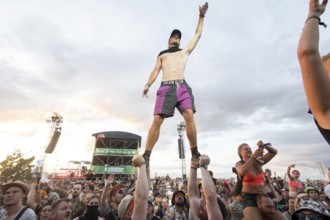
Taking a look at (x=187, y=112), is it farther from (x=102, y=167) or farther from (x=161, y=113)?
(x=102, y=167)

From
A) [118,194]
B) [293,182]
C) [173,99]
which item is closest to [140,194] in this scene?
[173,99]

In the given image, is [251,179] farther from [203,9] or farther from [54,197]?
[54,197]

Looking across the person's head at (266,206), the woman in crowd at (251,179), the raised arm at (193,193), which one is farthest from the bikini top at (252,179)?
the raised arm at (193,193)

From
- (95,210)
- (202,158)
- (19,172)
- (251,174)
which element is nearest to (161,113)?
(202,158)

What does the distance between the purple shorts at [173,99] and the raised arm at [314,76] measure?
8.23ft

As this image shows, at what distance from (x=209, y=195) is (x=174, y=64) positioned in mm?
2663

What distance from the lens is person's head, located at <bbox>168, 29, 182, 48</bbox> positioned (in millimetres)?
4711

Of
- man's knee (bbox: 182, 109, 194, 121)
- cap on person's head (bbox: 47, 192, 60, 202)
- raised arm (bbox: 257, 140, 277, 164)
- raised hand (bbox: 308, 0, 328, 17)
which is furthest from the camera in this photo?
cap on person's head (bbox: 47, 192, 60, 202)

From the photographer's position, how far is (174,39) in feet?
15.5

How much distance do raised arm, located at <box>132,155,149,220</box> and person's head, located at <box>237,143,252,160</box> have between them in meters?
2.67

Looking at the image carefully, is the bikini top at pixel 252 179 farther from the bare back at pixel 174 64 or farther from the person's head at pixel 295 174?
the person's head at pixel 295 174

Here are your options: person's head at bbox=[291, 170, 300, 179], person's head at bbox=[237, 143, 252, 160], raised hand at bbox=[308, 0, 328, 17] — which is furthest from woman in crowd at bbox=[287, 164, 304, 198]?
raised hand at bbox=[308, 0, 328, 17]

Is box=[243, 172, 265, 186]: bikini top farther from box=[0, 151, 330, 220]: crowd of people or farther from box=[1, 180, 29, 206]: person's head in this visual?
box=[1, 180, 29, 206]: person's head

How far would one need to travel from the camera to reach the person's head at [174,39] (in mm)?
4711
